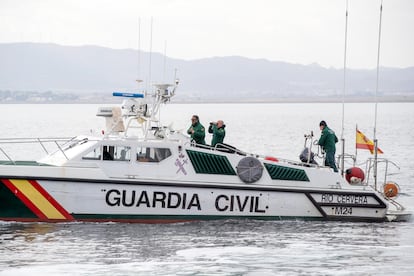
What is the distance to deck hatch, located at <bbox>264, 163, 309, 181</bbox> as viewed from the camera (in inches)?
783

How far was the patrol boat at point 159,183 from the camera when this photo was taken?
18.7m

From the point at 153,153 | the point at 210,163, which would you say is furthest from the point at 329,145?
the point at 153,153

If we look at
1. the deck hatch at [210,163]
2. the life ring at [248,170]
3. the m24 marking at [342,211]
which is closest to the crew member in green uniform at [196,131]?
the deck hatch at [210,163]

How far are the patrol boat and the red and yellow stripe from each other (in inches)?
0.8

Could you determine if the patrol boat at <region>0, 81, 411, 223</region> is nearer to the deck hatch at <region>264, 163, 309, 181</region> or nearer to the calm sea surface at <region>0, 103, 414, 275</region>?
the deck hatch at <region>264, 163, 309, 181</region>

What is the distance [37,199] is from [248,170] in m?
4.70

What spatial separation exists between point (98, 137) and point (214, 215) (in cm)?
316

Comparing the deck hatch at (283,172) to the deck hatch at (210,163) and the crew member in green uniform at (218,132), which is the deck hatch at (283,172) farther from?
the crew member in green uniform at (218,132)

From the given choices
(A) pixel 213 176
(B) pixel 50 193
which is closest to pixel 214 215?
(A) pixel 213 176

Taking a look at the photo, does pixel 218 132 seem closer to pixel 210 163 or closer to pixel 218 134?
pixel 218 134

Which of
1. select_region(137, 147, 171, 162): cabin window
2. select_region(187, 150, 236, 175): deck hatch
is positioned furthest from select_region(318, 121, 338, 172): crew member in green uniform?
select_region(137, 147, 171, 162): cabin window

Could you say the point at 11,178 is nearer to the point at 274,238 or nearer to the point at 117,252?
the point at 117,252

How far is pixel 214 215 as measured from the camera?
19.6 m

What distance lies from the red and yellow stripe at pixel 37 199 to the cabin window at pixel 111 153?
1241 mm
